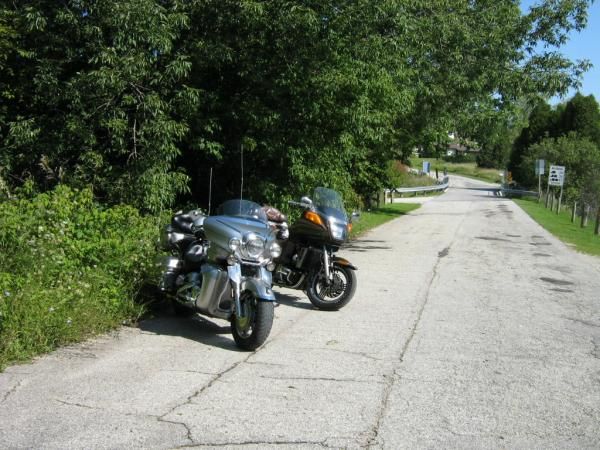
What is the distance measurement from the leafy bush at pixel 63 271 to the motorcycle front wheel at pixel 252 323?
1393mm

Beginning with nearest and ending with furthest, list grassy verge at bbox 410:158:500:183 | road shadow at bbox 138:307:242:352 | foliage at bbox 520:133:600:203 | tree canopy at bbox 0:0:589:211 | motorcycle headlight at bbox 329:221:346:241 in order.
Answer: road shadow at bbox 138:307:242:352
motorcycle headlight at bbox 329:221:346:241
tree canopy at bbox 0:0:589:211
foliage at bbox 520:133:600:203
grassy verge at bbox 410:158:500:183

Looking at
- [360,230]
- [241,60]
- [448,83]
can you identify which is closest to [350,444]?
[241,60]

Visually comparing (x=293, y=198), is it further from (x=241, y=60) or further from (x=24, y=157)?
(x=24, y=157)

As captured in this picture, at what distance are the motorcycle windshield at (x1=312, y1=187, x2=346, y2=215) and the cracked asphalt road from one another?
4.32ft

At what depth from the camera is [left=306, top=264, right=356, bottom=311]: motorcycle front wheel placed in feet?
28.3

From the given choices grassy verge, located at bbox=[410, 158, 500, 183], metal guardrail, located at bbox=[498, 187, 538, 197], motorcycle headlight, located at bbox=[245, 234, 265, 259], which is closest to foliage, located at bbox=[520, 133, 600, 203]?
metal guardrail, located at bbox=[498, 187, 538, 197]

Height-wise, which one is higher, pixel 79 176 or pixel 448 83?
pixel 448 83

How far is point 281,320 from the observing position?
804 centimetres

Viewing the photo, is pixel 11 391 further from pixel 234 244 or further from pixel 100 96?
pixel 100 96

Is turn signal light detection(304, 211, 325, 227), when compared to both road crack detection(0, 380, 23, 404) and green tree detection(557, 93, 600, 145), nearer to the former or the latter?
road crack detection(0, 380, 23, 404)

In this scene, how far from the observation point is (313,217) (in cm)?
870

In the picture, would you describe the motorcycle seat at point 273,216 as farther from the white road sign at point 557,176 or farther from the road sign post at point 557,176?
the white road sign at point 557,176

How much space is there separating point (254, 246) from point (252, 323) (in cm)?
76

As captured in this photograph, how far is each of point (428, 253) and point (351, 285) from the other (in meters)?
7.53
